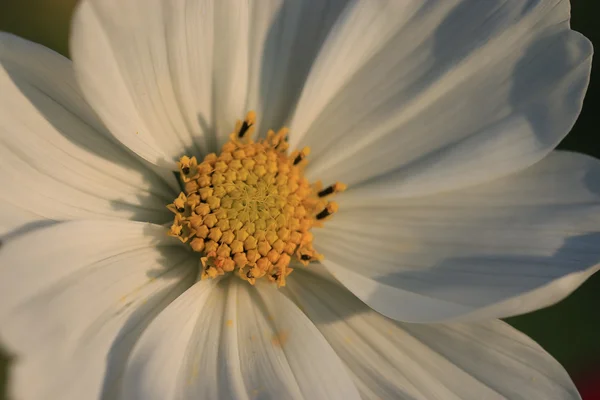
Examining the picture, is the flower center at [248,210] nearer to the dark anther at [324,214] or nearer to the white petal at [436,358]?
the dark anther at [324,214]

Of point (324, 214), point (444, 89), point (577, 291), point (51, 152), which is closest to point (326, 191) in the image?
point (324, 214)

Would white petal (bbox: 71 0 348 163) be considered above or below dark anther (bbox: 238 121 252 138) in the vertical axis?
above

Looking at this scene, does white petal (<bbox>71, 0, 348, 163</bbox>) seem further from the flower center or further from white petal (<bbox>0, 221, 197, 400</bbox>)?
white petal (<bbox>0, 221, 197, 400</bbox>)

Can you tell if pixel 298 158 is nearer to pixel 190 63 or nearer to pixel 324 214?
pixel 324 214

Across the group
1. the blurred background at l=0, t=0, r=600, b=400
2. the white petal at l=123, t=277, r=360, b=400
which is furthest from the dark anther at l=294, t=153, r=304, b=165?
the blurred background at l=0, t=0, r=600, b=400

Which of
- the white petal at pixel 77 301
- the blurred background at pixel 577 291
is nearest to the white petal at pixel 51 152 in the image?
the white petal at pixel 77 301

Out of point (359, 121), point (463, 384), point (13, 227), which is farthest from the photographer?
point (359, 121)

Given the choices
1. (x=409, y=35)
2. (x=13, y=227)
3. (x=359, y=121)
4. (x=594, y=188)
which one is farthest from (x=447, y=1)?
(x=13, y=227)

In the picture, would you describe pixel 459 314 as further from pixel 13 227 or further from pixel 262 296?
pixel 13 227
